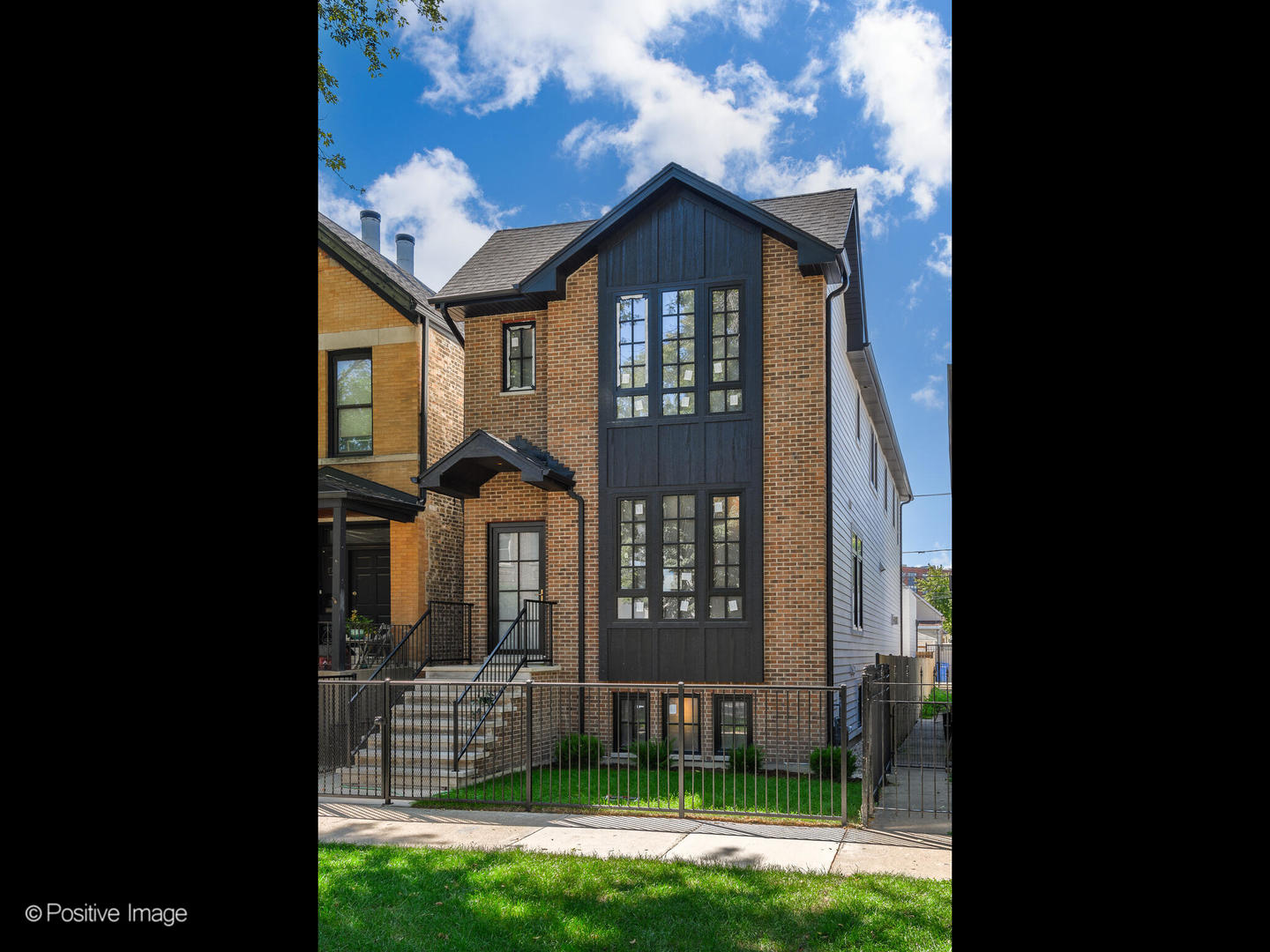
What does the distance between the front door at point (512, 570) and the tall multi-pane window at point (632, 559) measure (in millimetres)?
1340

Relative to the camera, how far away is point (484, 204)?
234ft

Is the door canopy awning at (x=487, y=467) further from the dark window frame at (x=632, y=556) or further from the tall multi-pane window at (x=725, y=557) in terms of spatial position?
the tall multi-pane window at (x=725, y=557)

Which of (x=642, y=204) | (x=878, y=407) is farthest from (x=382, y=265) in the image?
(x=878, y=407)

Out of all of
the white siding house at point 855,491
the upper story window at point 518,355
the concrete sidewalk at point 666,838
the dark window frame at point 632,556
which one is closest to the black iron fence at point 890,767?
the concrete sidewalk at point 666,838

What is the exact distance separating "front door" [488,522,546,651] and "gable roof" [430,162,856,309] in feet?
10.8

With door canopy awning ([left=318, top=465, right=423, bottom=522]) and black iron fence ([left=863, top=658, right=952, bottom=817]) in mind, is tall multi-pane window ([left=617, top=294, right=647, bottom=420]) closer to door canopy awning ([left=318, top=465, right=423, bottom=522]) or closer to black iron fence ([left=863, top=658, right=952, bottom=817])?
door canopy awning ([left=318, top=465, right=423, bottom=522])

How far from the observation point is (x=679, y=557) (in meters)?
13.6

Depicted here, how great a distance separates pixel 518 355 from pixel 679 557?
398 centimetres

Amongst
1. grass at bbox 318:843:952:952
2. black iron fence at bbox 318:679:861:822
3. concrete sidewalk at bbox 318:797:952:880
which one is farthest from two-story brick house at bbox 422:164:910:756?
grass at bbox 318:843:952:952

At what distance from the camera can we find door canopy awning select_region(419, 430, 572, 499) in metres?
13.2

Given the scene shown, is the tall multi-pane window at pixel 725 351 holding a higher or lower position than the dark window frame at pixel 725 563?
higher

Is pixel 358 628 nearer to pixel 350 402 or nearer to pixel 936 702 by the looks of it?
pixel 350 402

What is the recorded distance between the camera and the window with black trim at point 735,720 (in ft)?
42.3
